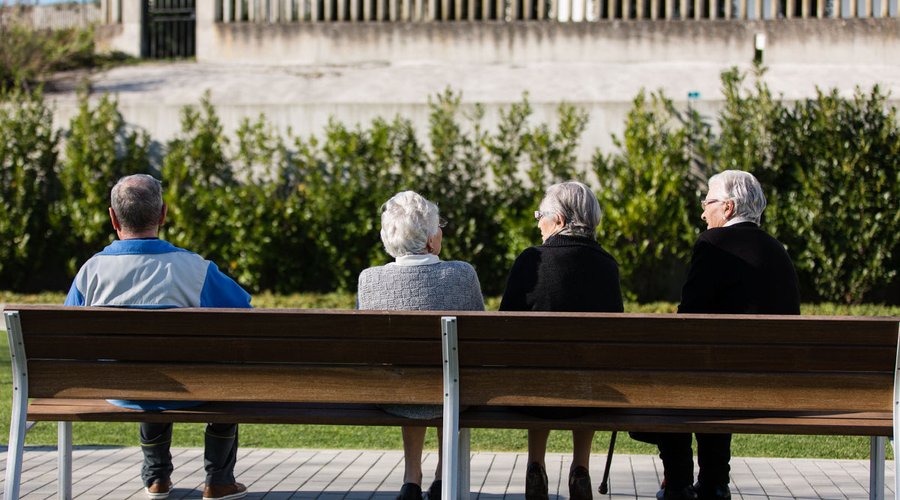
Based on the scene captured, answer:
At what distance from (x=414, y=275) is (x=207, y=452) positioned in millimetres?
1291

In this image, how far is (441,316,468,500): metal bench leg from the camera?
169 inches

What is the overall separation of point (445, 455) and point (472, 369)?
13.2 inches

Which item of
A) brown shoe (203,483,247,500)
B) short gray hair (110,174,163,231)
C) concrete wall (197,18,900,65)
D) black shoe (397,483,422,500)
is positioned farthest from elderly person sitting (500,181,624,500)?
concrete wall (197,18,900,65)

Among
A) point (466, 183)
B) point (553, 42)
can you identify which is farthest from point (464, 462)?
point (553, 42)

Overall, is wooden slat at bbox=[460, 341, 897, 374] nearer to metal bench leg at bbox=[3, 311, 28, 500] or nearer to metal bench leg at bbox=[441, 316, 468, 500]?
metal bench leg at bbox=[441, 316, 468, 500]

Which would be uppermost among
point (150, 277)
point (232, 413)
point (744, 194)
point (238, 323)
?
point (744, 194)

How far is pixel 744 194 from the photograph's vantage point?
17.0 feet

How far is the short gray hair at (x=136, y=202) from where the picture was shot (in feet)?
16.5

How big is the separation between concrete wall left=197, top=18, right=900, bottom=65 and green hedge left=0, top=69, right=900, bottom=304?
4699 mm

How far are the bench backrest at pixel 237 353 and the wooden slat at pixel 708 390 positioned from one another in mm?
460

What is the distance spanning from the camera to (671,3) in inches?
731

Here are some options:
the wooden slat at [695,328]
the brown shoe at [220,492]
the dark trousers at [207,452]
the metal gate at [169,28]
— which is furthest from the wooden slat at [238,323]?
the metal gate at [169,28]

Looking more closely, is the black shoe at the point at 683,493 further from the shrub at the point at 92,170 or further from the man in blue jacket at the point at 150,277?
the shrub at the point at 92,170

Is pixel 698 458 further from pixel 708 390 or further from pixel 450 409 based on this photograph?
pixel 450 409
